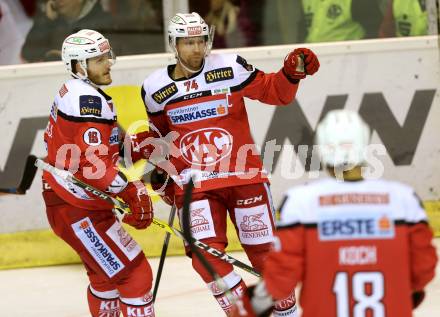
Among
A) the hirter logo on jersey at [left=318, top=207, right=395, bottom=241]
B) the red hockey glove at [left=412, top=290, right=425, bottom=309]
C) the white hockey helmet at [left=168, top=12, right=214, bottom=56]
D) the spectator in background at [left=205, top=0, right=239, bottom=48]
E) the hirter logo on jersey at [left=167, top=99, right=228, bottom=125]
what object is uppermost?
the hirter logo on jersey at [left=318, top=207, right=395, bottom=241]

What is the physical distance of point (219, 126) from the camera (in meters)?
4.91

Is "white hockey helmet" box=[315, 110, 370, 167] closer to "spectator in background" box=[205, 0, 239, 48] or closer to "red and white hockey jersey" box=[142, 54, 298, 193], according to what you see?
"red and white hockey jersey" box=[142, 54, 298, 193]

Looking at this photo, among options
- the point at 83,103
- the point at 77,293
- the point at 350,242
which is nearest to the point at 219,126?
the point at 83,103

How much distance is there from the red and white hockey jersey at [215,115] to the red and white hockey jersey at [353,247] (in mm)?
1582

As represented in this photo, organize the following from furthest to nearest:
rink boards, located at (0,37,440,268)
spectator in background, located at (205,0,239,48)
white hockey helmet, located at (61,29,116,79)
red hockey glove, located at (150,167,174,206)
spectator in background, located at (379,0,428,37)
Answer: spectator in background, located at (205,0,239,48), spectator in background, located at (379,0,428,37), rink boards, located at (0,37,440,268), red hockey glove, located at (150,167,174,206), white hockey helmet, located at (61,29,116,79)

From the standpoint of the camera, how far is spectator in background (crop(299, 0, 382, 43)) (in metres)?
6.75

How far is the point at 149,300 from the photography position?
4844mm

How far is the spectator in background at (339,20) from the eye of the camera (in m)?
6.75

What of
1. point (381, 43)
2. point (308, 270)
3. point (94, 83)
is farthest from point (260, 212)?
point (381, 43)

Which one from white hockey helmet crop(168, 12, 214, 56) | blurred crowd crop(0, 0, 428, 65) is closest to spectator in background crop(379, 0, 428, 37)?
blurred crowd crop(0, 0, 428, 65)

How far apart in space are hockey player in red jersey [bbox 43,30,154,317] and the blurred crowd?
1.91m

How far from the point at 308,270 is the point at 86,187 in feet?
5.41

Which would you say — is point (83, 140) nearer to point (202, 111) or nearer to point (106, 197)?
point (106, 197)

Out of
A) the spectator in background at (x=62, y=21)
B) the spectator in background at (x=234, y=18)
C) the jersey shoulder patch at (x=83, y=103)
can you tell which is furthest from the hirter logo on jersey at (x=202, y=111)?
the spectator in background at (x=62, y=21)
